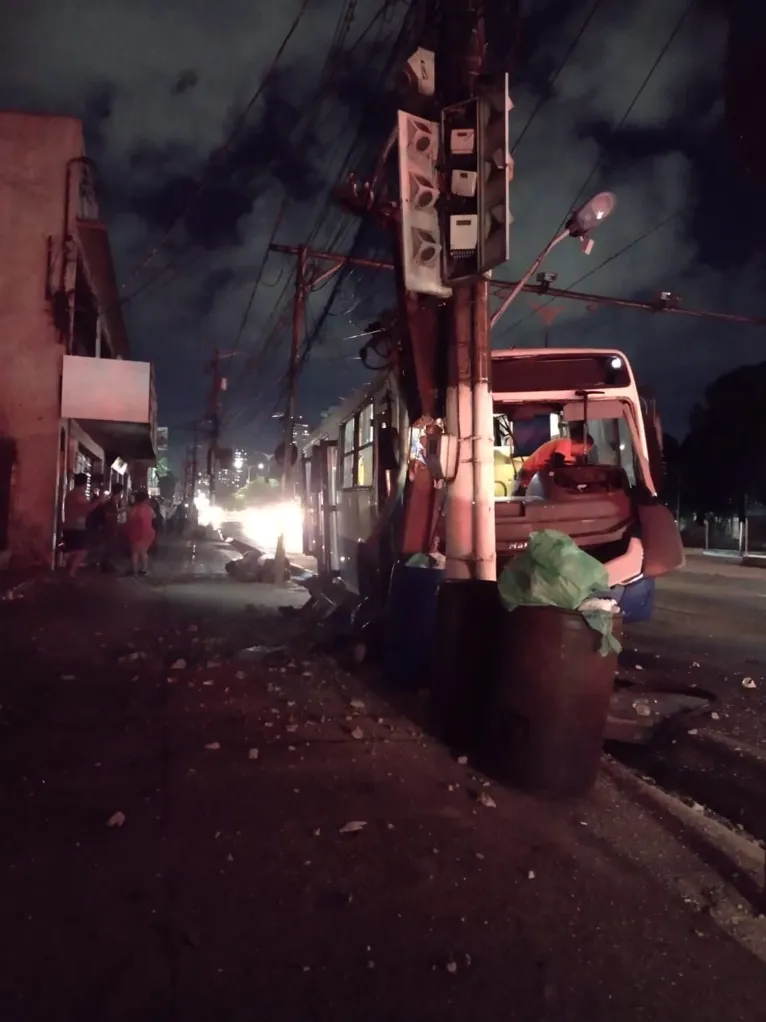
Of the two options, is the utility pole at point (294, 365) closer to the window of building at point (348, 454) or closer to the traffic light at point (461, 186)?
the window of building at point (348, 454)

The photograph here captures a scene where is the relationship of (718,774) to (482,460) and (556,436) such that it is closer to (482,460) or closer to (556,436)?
(482,460)

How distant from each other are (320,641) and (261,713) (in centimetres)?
278

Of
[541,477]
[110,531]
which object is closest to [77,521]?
[110,531]

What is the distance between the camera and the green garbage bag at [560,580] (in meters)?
4.70

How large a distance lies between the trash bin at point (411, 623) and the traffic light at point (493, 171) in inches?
94.3

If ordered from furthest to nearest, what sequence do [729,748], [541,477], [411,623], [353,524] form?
[353,524], [541,477], [411,623], [729,748]

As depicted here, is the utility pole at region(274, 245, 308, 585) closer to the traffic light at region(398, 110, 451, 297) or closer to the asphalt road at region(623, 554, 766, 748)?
the asphalt road at region(623, 554, 766, 748)

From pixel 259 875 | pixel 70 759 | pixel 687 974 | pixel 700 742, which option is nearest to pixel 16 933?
pixel 259 875

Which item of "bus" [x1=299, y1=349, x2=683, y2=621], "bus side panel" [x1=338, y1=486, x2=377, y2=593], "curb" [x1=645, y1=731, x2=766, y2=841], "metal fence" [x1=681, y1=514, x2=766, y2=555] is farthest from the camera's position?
"metal fence" [x1=681, y1=514, x2=766, y2=555]

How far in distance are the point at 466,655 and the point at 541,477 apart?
4.30 meters

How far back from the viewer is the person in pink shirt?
52.7ft

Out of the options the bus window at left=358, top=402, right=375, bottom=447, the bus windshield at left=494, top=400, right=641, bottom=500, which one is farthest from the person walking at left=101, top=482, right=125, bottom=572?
the bus windshield at left=494, top=400, right=641, bottom=500

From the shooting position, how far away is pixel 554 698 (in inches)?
183

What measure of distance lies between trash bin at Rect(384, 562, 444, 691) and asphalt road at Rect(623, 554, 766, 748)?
2.12 meters
